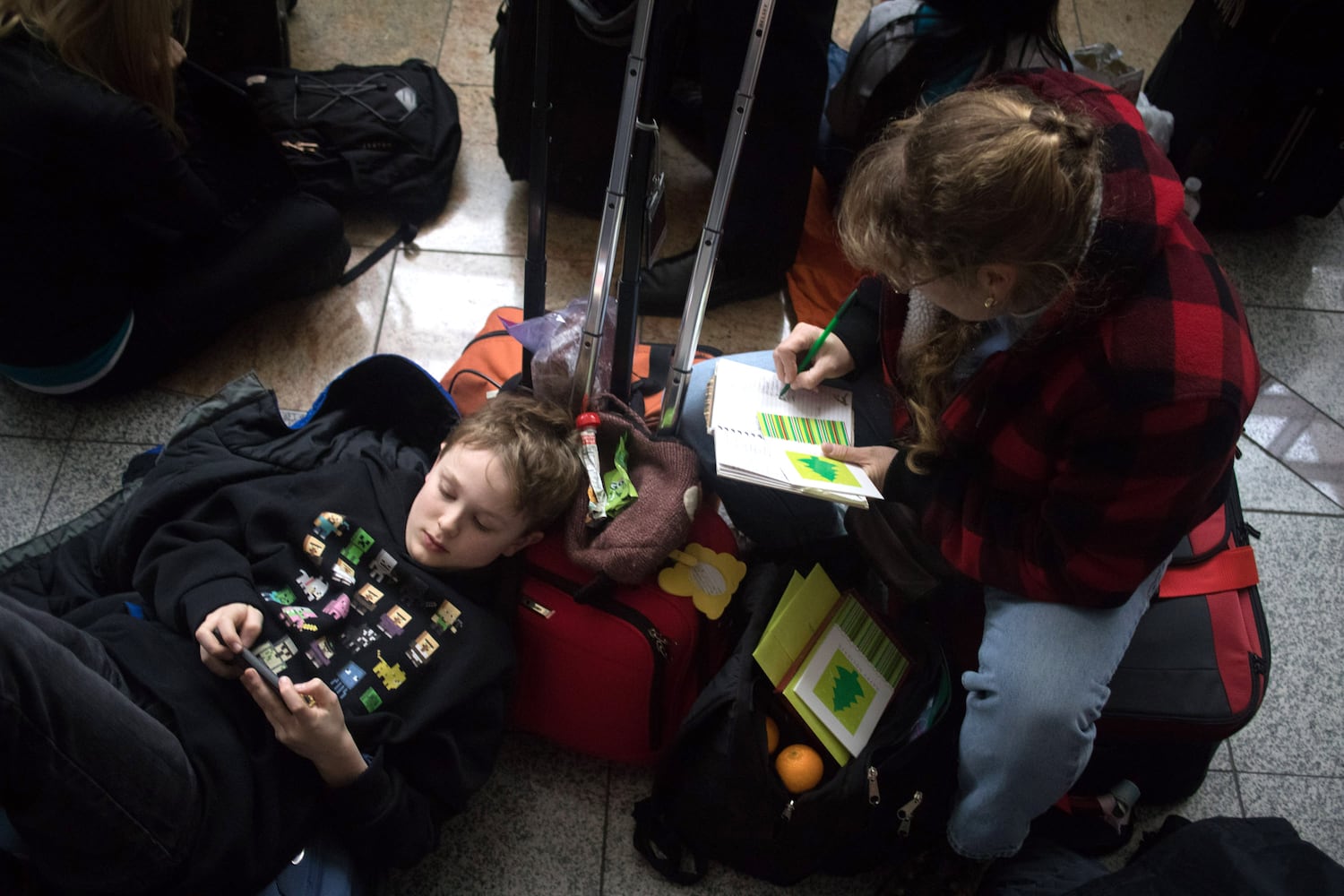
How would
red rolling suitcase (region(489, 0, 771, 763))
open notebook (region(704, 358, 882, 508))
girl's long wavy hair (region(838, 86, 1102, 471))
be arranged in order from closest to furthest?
1. girl's long wavy hair (region(838, 86, 1102, 471))
2. open notebook (region(704, 358, 882, 508))
3. red rolling suitcase (region(489, 0, 771, 763))

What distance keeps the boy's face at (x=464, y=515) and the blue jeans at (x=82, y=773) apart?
1.40 feet

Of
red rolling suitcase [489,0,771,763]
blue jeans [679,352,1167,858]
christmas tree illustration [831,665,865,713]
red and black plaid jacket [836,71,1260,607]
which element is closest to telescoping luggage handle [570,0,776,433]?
red rolling suitcase [489,0,771,763]

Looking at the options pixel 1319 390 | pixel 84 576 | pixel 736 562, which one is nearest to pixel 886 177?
pixel 736 562

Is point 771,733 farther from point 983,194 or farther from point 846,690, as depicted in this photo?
point 983,194

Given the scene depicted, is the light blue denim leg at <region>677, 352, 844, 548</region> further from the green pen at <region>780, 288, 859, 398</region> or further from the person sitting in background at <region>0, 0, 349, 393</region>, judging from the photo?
the person sitting in background at <region>0, 0, 349, 393</region>

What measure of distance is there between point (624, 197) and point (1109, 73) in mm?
1531

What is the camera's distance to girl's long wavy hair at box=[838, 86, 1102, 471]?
42.9 inches

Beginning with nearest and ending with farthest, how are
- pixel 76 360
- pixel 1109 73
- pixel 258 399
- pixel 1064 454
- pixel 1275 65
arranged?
pixel 1064 454 → pixel 258 399 → pixel 76 360 → pixel 1275 65 → pixel 1109 73

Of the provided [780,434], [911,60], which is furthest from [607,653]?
[911,60]

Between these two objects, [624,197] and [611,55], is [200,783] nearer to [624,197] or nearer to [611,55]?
[624,197]

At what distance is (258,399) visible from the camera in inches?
66.9

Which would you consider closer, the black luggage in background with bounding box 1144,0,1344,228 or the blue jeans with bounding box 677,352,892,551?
the blue jeans with bounding box 677,352,892,551

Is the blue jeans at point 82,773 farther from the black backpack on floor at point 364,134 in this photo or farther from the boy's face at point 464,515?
the black backpack on floor at point 364,134

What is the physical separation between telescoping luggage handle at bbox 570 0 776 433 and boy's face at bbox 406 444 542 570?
0.85 feet
